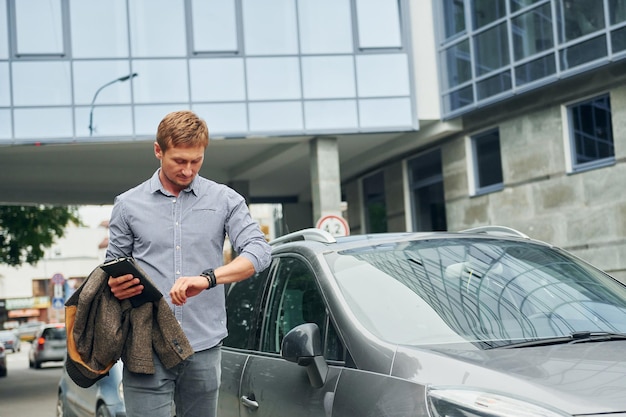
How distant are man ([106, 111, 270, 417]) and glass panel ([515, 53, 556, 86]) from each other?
54.0 ft

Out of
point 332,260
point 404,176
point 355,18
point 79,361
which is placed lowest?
point 79,361

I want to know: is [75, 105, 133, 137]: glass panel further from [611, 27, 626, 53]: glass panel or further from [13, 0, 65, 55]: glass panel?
[611, 27, 626, 53]: glass panel

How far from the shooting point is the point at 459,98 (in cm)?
2248

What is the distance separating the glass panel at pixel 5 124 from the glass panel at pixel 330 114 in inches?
271

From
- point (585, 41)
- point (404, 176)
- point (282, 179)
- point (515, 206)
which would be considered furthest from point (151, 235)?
point (282, 179)

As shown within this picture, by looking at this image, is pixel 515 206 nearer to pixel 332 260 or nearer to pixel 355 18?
pixel 355 18

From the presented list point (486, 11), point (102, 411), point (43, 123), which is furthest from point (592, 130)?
point (102, 411)

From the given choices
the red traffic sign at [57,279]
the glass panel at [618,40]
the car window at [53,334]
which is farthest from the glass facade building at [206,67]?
the red traffic sign at [57,279]

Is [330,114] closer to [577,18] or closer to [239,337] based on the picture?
[577,18]

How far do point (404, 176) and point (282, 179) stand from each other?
6.14 m

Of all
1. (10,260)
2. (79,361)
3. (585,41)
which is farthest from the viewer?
(10,260)

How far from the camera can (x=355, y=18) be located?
2317cm

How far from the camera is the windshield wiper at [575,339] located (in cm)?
367

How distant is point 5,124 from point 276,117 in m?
6.28
